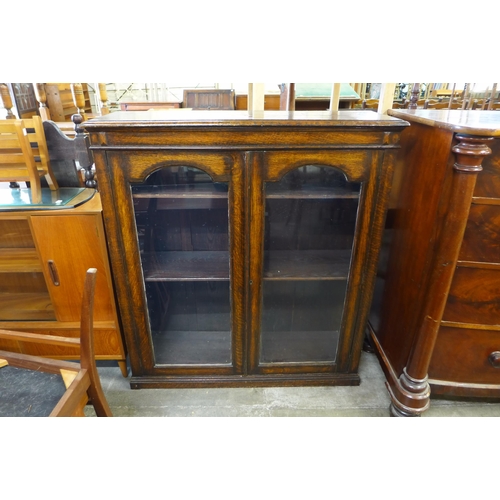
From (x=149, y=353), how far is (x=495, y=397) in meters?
1.18

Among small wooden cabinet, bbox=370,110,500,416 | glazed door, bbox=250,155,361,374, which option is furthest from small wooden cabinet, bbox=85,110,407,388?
small wooden cabinet, bbox=370,110,500,416

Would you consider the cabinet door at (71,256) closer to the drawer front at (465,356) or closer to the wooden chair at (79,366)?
the wooden chair at (79,366)

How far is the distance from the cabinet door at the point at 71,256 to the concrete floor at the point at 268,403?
31cm

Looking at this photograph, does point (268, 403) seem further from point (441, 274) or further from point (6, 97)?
point (6, 97)

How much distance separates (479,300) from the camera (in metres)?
1.02

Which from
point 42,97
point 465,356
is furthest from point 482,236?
point 42,97

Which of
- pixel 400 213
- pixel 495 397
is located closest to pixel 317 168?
pixel 400 213

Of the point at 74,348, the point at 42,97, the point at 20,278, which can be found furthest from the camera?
the point at 42,97

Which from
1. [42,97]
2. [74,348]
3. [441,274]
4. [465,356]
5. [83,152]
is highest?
[42,97]

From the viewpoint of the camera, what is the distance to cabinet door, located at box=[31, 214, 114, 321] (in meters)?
1.12

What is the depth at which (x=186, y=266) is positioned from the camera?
1.19 metres

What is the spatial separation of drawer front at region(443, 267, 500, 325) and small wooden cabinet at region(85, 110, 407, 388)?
0.74ft

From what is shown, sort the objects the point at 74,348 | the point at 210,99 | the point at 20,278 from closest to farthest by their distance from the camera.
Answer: the point at 74,348
the point at 20,278
the point at 210,99

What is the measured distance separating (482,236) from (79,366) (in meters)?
1.05
